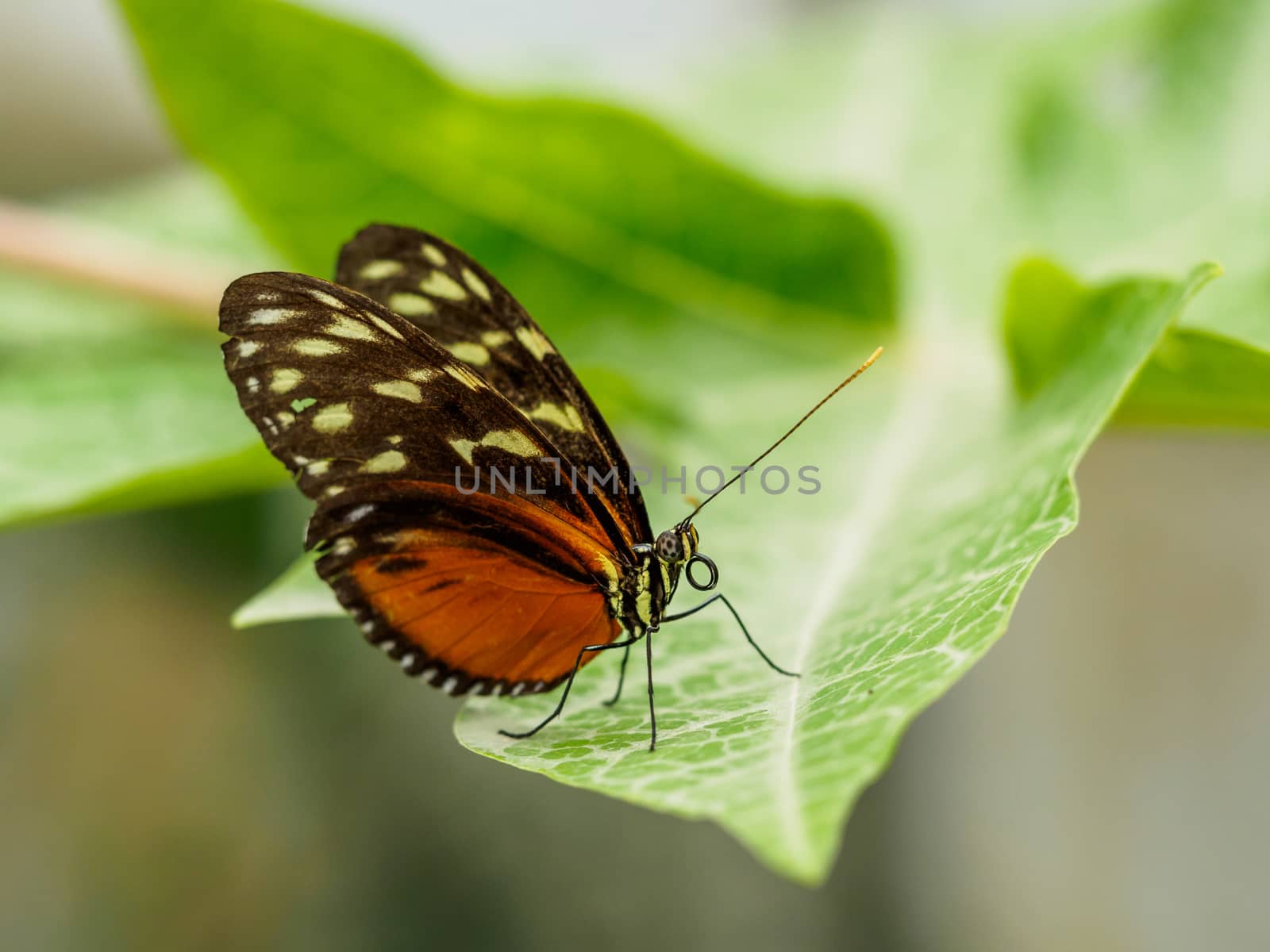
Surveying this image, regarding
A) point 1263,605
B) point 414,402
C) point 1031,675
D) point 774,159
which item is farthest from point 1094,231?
point 1031,675

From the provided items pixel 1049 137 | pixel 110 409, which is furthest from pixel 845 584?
pixel 1049 137

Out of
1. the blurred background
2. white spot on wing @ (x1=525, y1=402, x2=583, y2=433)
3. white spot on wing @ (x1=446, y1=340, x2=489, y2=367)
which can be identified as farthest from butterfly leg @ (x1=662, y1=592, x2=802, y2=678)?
the blurred background

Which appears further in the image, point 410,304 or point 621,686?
point 410,304

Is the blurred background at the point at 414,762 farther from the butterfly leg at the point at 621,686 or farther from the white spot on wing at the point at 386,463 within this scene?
the butterfly leg at the point at 621,686

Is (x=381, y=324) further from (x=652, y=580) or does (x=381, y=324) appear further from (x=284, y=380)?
(x=652, y=580)

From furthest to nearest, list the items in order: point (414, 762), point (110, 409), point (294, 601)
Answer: point (414, 762) < point (110, 409) < point (294, 601)

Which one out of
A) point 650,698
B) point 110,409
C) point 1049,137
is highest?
point 1049,137

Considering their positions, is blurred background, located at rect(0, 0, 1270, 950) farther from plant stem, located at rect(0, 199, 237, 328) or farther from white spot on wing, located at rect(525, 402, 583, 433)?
white spot on wing, located at rect(525, 402, 583, 433)
